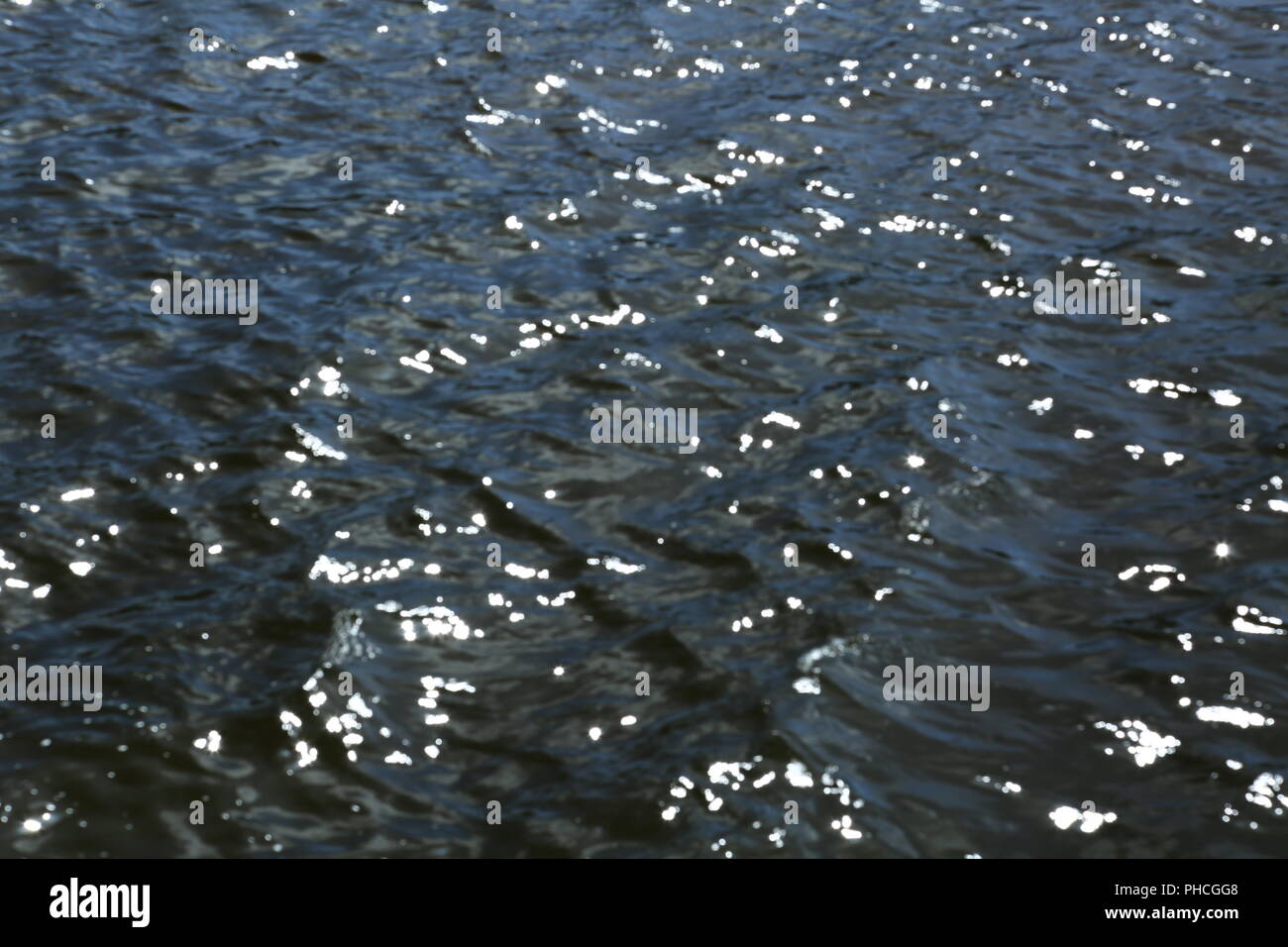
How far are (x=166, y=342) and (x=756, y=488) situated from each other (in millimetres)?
4339

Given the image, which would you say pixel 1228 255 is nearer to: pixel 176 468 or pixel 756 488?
pixel 756 488

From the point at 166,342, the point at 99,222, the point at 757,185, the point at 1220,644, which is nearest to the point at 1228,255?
the point at 757,185

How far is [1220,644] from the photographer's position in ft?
27.9
